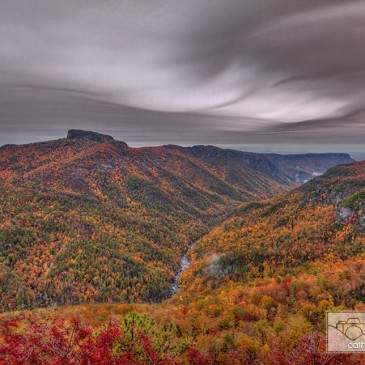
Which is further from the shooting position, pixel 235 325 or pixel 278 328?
pixel 235 325

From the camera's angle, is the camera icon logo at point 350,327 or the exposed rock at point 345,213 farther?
the exposed rock at point 345,213

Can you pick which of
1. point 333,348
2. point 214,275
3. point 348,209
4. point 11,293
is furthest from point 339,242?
point 11,293

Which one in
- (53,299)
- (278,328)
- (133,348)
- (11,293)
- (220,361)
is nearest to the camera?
(133,348)

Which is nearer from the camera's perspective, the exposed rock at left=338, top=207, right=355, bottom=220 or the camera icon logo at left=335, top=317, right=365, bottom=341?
the camera icon logo at left=335, top=317, right=365, bottom=341

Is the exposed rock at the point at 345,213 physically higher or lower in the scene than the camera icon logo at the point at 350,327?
lower

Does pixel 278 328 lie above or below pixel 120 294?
above

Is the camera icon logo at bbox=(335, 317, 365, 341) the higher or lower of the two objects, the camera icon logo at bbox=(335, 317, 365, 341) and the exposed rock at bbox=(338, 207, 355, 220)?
the higher

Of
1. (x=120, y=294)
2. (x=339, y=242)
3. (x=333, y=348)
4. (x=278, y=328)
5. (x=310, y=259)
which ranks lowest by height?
(x=120, y=294)

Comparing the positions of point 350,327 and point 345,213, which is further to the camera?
point 345,213

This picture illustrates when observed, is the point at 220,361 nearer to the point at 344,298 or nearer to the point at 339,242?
the point at 344,298

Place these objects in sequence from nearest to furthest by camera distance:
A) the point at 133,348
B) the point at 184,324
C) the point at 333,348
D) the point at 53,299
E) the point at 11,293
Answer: the point at 333,348 → the point at 133,348 → the point at 184,324 → the point at 11,293 → the point at 53,299

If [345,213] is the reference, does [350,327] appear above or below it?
above
